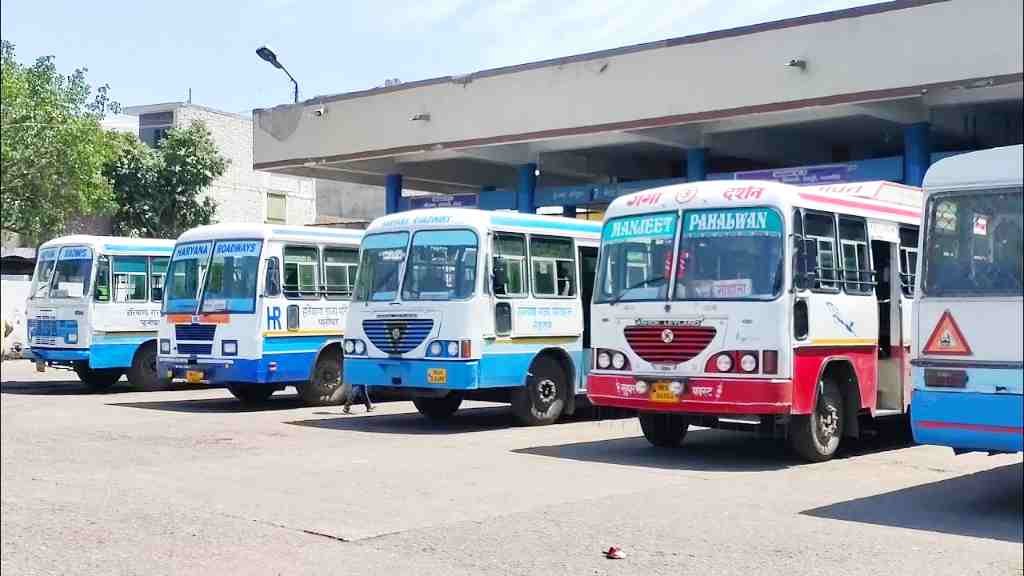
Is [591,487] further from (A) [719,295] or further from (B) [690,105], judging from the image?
(B) [690,105]

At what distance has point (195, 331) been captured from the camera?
16.4 meters

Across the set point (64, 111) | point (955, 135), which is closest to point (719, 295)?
point (955, 135)

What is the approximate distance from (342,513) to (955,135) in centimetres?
555

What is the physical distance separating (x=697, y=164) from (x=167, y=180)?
13404mm

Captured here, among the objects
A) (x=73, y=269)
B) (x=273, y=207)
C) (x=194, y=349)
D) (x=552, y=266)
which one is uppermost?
(x=273, y=207)

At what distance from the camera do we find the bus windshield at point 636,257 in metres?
10.5

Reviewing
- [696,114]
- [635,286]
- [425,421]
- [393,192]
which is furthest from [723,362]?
[393,192]

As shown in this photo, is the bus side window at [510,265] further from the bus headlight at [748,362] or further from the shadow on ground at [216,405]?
the shadow on ground at [216,405]

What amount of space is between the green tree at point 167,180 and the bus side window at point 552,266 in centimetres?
652

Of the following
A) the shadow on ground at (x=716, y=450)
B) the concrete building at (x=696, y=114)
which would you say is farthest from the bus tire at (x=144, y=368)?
the shadow on ground at (x=716, y=450)

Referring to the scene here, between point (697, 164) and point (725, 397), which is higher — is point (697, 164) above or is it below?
above

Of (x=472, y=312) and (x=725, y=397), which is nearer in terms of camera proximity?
(x=725, y=397)

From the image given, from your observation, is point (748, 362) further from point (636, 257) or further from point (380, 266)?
point (380, 266)

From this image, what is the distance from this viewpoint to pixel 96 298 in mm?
18797
